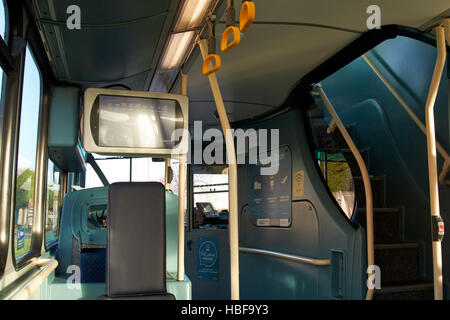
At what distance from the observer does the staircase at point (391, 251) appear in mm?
3262

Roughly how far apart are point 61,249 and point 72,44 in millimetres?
1492


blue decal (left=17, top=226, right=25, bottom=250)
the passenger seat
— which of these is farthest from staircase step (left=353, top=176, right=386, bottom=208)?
blue decal (left=17, top=226, right=25, bottom=250)

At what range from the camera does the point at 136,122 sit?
2.46 meters

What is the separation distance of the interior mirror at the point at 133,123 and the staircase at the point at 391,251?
192cm

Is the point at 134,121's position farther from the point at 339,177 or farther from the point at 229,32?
the point at 339,177

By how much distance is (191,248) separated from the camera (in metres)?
5.50

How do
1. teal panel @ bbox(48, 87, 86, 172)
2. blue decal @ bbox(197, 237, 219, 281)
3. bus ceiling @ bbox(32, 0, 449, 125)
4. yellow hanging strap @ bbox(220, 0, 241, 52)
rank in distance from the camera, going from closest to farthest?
yellow hanging strap @ bbox(220, 0, 241, 52), bus ceiling @ bbox(32, 0, 449, 125), teal panel @ bbox(48, 87, 86, 172), blue decal @ bbox(197, 237, 219, 281)

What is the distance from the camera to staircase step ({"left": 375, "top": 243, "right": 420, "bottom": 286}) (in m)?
3.44

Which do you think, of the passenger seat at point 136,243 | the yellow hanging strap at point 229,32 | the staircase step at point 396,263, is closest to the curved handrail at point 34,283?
the passenger seat at point 136,243

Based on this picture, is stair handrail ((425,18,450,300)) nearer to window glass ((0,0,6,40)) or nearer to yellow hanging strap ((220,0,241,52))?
yellow hanging strap ((220,0,241,52))

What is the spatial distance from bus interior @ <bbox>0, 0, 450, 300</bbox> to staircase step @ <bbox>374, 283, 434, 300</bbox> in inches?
0.5

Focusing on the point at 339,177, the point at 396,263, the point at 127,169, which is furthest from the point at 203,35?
the point at 127,169
